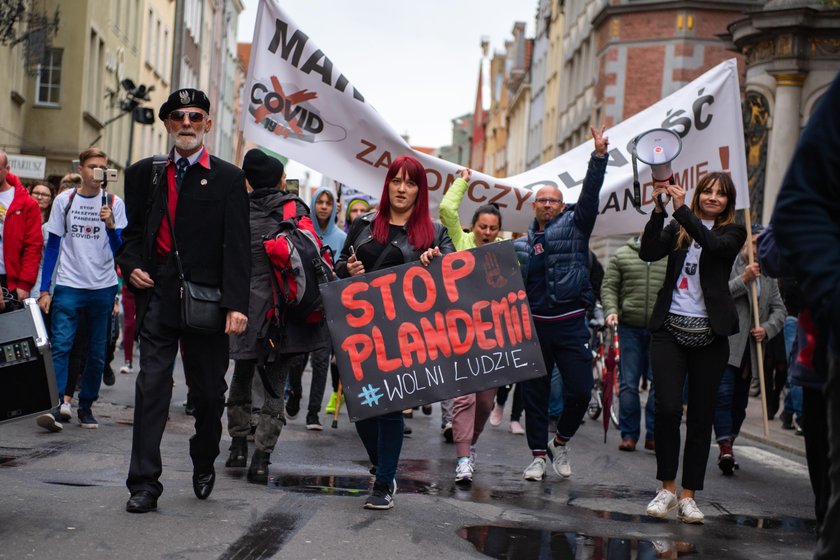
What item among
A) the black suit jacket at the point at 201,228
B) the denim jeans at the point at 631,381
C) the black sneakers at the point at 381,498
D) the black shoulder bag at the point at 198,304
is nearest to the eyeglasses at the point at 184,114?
the black suit jacket at the point at 201,228

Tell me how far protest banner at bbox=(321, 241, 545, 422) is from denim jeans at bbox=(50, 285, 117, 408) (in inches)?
130

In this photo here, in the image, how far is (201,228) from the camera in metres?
6.96

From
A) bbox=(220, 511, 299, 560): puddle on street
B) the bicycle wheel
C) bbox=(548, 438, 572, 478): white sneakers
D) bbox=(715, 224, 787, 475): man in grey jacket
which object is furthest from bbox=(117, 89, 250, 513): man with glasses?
the bicycle wheel

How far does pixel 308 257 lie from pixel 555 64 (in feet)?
191

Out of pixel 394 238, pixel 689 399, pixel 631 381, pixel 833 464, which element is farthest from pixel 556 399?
pixel 833 464

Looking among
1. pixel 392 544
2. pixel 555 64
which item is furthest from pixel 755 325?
pixel 555 64

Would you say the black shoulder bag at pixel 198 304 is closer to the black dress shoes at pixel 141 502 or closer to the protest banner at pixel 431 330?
the black dress shoes at pixel 141 502

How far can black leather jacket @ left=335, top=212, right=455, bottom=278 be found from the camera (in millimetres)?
7883

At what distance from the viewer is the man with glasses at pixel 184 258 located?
6.92 m

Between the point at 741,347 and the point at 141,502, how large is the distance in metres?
6.01

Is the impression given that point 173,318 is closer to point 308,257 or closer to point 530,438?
point 308,257

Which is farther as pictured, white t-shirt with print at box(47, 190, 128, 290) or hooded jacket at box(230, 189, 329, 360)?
white t-shirt with print at box(47, 190, 128, 290)

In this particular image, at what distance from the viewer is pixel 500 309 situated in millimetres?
8383

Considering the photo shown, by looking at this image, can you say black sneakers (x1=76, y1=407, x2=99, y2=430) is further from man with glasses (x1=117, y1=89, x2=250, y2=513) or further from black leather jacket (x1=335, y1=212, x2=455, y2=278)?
man with glasses (x1=117, y1=89, x2=250, y2=513)
